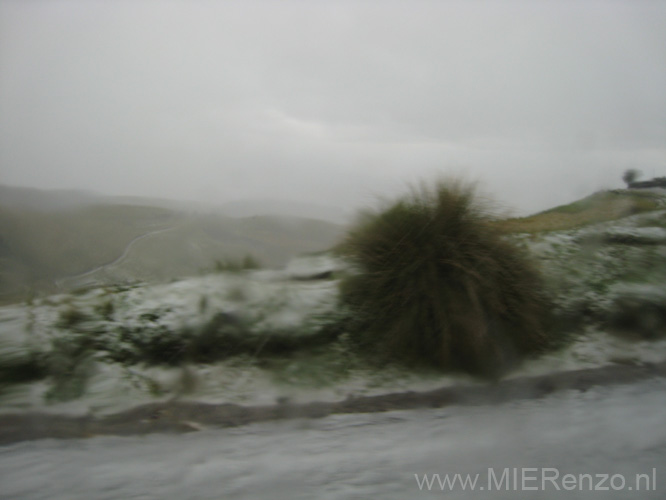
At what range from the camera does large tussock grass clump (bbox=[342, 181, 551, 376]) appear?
17.7ft

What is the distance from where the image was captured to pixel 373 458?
409 centimetres

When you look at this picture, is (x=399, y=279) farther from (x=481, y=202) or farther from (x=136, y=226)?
(x=136, y=226)

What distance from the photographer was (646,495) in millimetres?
3621

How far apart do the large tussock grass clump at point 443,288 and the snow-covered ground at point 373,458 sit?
2.53 ft

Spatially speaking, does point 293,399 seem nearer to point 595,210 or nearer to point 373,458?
point 373,458

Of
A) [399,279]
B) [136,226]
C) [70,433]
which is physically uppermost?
[136,226]

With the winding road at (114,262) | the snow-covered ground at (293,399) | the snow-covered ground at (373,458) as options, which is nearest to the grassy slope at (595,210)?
the snow-covered ground at (293,399)

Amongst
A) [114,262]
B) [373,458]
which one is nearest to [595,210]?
[373,458]

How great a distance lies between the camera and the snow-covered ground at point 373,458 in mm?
3662

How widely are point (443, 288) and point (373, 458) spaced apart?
2.08 metres

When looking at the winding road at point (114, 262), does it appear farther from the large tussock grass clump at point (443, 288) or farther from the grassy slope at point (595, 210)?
the grassy slope at point (595, 210)

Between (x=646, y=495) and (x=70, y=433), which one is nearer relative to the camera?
(x=646, y=495)

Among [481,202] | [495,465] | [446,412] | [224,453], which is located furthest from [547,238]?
[224,453]

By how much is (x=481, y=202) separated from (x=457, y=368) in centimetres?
197
